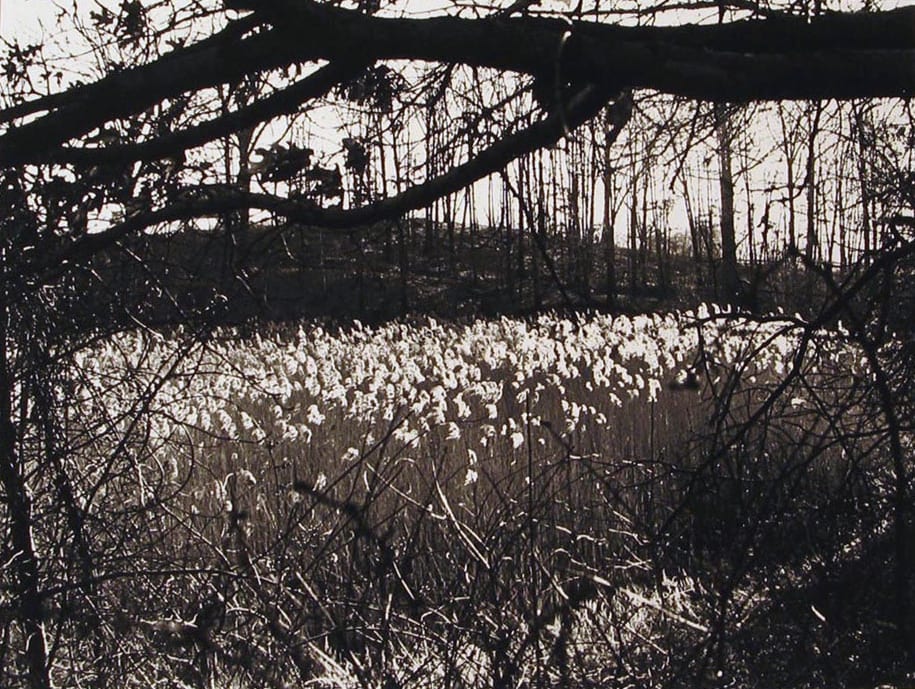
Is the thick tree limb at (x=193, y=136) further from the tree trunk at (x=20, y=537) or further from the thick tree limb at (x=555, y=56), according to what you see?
the tree trunk at (x=20, y=537)

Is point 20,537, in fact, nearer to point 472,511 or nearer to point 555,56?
point 472,511

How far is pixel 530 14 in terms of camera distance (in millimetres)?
2406

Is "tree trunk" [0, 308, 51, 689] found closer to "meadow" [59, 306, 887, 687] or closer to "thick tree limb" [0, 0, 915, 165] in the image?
"meadow" [59, 306, 887, 687]

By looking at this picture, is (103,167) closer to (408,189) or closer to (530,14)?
(408,189)

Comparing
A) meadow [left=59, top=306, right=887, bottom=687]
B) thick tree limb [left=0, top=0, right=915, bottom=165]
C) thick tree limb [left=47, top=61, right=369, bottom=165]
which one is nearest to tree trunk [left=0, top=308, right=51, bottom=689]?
meadow [left=59, top=306, right=887, bottom=687]

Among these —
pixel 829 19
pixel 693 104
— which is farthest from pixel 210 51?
pixel 693 104

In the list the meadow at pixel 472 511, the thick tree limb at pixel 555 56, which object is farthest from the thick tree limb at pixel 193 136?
the meadow at pixel 472 511

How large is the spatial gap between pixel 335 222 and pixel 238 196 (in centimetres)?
28

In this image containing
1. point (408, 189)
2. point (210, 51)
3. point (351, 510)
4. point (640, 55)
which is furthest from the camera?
point (408, 189)

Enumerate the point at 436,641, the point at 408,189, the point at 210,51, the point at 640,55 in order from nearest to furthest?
the point at 640,55, the point at 210,51, the point at 408,189, the point at 436,641

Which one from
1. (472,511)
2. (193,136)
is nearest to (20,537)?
(193,136)

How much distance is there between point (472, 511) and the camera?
4.89m

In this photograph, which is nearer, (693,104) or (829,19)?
(829,19)

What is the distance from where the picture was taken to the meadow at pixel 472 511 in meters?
2.91
